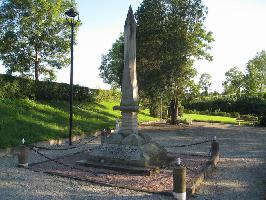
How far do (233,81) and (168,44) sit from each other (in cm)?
5111

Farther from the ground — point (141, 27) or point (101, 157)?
point (141, 27)

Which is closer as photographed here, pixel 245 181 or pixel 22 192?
pixel 22 192

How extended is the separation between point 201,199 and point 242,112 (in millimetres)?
48434

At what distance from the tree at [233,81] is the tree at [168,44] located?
46594 millimetres

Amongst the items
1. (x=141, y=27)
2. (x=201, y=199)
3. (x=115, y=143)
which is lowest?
(x=201, y=199)

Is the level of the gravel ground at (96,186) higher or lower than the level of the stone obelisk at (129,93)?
lower

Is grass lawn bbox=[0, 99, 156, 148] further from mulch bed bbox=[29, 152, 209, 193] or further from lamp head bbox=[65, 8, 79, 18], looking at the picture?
lamp head bbox=[65, 8, 79, 18]

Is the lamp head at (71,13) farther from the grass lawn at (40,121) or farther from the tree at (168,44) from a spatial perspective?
the tree at (168,44)

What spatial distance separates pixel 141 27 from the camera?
96.9ft

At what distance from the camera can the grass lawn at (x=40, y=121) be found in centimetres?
1571

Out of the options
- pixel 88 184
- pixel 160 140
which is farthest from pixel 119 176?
pixel 160 140

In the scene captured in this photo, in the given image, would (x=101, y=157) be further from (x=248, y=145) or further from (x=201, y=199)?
(x=248, y=145)

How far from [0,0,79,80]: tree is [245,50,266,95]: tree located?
149 feet

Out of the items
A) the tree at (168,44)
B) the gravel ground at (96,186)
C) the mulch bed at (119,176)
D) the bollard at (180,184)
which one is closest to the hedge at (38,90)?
the tree at (168,44)
